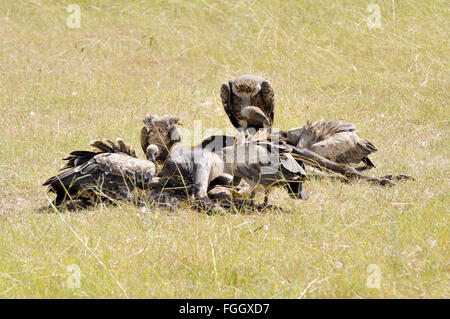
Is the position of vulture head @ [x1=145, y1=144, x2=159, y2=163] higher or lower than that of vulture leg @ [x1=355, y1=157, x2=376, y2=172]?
higher

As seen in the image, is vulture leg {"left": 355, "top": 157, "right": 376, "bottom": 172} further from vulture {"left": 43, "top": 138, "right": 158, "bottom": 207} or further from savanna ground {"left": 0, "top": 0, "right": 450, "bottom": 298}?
vulture {"left": 43, "top": 138, "right": 158, "bottom": 207}

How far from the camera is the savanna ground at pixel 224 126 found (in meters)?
4.37

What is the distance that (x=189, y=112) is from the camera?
9812 millimetres

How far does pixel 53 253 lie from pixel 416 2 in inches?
439

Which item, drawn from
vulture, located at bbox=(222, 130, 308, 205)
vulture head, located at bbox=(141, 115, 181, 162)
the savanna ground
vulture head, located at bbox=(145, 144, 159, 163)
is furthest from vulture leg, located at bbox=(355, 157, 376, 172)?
vulture head, located at bbox=(145, 144, 159, 163)

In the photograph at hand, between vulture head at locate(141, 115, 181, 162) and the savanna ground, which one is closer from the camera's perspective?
the savanna ground

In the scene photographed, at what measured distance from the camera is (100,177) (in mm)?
5801

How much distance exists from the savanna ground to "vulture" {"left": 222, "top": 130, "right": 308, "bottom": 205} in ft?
1.04

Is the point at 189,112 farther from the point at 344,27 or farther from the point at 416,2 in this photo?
the point at 416,2

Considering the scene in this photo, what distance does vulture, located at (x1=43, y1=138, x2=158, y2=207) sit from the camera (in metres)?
5.78

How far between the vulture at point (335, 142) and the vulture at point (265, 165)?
1.36 m

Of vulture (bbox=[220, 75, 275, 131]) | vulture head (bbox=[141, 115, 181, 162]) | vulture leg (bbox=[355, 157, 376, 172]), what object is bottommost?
vulture leg (bbox=[355, 157, 376, 172])
